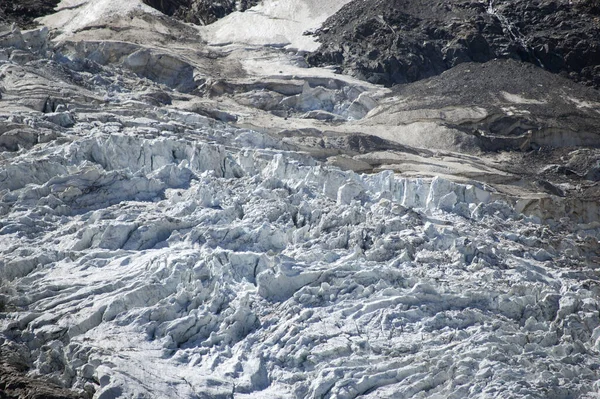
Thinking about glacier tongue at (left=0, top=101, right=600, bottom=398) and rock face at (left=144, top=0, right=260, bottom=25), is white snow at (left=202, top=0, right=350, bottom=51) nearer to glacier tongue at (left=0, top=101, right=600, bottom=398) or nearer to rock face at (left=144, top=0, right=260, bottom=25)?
rock face at (left=144, top=0, right=260, bottom=25)

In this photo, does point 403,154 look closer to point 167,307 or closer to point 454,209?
point 454,209

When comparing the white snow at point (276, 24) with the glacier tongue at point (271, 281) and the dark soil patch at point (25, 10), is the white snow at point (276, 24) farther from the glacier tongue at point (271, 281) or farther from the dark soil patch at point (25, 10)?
the glacier tongue at point (271, 281)

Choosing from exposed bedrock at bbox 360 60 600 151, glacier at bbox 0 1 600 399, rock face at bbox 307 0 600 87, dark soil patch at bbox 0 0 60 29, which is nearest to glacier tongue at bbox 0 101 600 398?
glacier at bbox 0 1 600 399

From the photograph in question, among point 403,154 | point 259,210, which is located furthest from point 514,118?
point 259,210

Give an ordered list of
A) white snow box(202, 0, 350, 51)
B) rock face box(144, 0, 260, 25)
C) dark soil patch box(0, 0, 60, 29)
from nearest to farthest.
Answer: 1. dark soil patch box(0, 0, 60, 29)
2. white snow box(202, 0, 350, 51)
3. rock face box(144, 0, 260, 25)

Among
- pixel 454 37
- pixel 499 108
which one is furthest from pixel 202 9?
pixel 499 108
